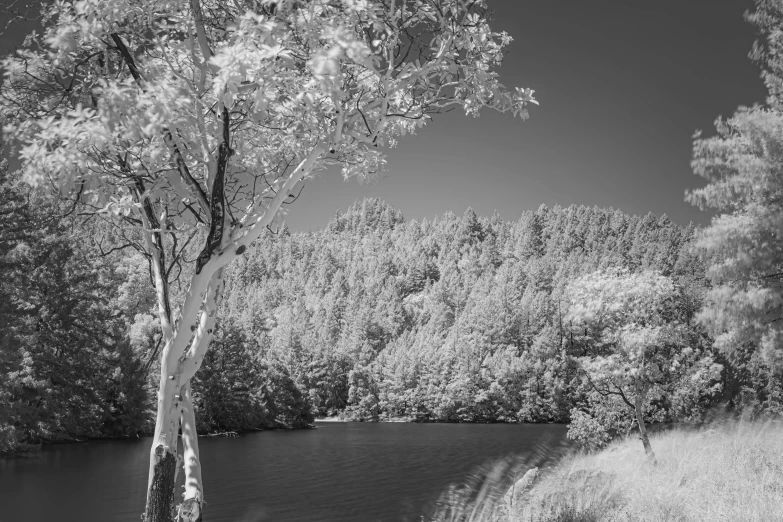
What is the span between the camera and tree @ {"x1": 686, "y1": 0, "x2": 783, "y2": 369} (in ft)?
36.4

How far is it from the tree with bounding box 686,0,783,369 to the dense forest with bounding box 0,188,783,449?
2.34 meters

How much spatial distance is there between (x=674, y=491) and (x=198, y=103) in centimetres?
1057

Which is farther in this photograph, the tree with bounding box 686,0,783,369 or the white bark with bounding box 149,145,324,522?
the tree with bounding box 686,0,783,369

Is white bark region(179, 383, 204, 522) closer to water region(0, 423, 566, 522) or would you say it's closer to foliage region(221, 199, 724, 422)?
foliage region(221, 199, 724, 422)

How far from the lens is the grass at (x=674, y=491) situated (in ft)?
25.9

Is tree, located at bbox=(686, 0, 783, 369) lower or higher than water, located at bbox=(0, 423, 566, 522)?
higher

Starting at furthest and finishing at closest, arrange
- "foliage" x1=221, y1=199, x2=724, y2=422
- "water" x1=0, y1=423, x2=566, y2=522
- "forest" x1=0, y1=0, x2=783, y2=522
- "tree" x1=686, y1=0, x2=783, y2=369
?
"foliage" x1=221, y1=199, x2=724, y2=422
"water" x1=0, y1=423, x2=566, y2=522
"tree" x1=686, y1=0, x2=783, y2=369
"forest" x1=0, y1=0, x2=783, y2=522

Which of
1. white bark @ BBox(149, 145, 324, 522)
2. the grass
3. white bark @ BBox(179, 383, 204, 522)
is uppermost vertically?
white bark @ BBox(149, 145, 324, 522)

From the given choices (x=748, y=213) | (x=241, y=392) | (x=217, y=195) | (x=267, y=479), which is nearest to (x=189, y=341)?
(x=217, y=195)

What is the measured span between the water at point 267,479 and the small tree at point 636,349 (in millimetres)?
7509

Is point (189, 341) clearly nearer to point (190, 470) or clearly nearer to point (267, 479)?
point (190, 470)

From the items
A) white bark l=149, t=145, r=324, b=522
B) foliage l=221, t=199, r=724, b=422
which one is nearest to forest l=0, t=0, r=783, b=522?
white bark l=149, t=145, r=324, b=522

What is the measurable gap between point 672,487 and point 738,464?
1959mm

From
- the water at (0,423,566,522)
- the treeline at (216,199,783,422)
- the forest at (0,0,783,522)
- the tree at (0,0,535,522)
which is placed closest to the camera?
the tree at (0,0,535,522)
